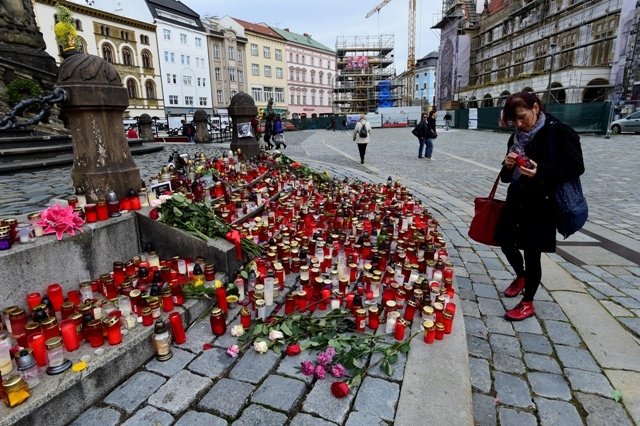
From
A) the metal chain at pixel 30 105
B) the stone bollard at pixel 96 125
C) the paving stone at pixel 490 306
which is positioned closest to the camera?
the metal chain at pixel 30 105

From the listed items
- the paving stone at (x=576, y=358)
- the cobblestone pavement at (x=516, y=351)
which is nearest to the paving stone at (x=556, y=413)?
the cobblestone pavement at (x=516, y=351)

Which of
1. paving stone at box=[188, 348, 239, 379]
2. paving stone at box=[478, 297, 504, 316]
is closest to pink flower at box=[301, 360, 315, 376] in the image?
paving stone at box=[188, 348, 239, 379]

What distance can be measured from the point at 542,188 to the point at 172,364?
3.22m

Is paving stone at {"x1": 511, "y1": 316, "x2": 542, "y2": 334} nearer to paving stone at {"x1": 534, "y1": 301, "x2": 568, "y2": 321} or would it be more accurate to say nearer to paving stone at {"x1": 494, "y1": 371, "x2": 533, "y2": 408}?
paving stone at {"x1": 534, "y1": 301, "x2": 568, "y2": 321}

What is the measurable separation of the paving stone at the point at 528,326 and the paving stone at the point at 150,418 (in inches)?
113

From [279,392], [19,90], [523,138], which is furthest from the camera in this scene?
[19,90]

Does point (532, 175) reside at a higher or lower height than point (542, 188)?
higher

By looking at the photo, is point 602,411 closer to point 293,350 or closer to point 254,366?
point 293,350

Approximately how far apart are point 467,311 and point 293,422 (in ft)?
6.98

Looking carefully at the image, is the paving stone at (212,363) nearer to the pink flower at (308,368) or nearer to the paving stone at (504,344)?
the pink flower at (308,368)

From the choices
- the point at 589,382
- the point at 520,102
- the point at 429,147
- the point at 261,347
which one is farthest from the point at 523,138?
the point at 429,147

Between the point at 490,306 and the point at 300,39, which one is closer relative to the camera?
the point at 490,306

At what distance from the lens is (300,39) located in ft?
244

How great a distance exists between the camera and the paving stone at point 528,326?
3211mm
